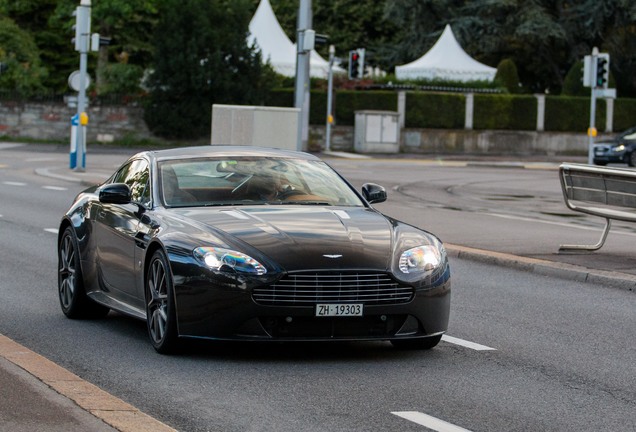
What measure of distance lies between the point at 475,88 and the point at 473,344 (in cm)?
5034

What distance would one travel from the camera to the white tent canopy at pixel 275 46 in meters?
57.5

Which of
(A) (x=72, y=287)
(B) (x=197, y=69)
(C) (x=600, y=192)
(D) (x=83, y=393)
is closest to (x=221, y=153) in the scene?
(A) (x=72, y=287)

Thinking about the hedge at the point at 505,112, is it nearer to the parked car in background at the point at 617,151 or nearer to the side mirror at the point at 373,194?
the parked car in background at the point at 617,151

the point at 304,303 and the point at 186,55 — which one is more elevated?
the point at 186,55

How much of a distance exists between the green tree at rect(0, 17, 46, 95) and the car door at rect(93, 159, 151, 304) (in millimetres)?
45847

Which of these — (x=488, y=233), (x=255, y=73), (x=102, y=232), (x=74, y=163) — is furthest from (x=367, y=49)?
(x=102, y=232)

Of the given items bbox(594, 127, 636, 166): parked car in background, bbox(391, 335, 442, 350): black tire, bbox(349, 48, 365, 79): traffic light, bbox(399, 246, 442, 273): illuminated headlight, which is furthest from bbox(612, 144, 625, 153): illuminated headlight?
bbox(399, 246, 442, 273): illuminated headlight

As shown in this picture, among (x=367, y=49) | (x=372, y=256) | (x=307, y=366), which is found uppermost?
(x=367, y=49)

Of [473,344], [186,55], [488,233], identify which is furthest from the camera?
[186,55]

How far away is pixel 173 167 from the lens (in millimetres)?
9938

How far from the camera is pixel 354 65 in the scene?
2095 inches

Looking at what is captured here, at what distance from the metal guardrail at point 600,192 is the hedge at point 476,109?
4011cm

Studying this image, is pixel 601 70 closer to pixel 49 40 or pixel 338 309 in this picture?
pixel 49 40

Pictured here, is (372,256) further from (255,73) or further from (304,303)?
(255,73)
